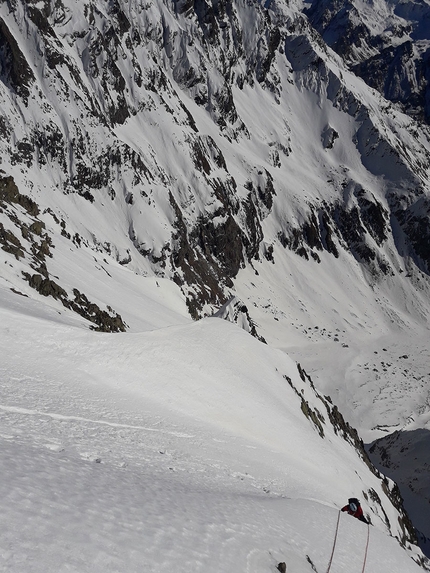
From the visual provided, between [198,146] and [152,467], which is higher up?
[198,146]

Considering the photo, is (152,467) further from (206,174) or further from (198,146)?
(198,146)

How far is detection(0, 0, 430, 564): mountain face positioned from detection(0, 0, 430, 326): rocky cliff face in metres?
0.41

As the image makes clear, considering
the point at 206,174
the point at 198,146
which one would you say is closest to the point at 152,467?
the point at 206,174

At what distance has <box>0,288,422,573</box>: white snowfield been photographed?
19.0 ft

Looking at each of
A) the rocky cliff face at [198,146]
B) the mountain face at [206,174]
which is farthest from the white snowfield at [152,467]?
the rocky cliff face at [198,146]

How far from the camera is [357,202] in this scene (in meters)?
145

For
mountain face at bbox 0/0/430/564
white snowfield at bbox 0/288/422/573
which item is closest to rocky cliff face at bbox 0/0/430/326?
mountain face at bbox 0/0/430/564

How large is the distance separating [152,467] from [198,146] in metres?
101

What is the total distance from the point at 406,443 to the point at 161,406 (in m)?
53.5

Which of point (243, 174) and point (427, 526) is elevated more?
point (243, 174)

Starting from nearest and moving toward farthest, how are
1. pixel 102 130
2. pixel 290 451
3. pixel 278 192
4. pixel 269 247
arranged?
1. pixel 290 451
2. pixel 102 130
3. pixel 269 247
4. pixel 278 192

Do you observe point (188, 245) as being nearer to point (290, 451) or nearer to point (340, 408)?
point (340, 408)

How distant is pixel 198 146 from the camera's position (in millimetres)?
103562

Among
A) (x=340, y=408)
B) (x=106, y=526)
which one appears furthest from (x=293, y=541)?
(x=340, y=408)
